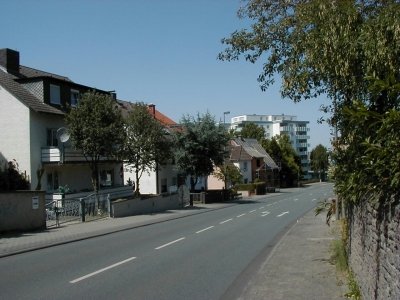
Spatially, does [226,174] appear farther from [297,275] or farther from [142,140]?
[297,275]

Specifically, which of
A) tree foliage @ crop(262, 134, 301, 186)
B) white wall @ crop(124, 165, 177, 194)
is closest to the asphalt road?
white wall @ crop(124, 165, 177, 194)

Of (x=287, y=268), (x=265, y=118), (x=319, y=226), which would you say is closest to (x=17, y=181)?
(x=319, y=226)

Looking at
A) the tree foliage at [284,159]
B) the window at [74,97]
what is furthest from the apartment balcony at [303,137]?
the window at [74,97]

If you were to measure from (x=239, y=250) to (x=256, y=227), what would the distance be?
7.58 meters

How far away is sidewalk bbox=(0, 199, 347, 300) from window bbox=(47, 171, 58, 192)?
11758 mm

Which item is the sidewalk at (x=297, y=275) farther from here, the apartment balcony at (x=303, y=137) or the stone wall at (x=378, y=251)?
the apartment balcony at (x=303, y=137)

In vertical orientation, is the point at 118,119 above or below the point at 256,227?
above

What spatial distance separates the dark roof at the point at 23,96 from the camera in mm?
32459

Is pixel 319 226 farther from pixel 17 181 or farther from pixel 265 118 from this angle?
pixel 265 118

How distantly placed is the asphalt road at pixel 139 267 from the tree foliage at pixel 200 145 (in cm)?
2741

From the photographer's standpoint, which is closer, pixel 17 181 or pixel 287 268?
pixel 287 268

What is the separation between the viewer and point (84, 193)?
36000mm

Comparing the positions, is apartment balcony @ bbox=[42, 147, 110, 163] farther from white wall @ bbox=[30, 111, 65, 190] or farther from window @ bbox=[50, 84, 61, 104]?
window @ bbox=[50, 84, 61, 104]

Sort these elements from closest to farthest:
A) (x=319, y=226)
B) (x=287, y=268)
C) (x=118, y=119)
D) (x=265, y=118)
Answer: (x=287, y=268), (x=319, y=226), (x=118, y=119), (x=265, y=118)
